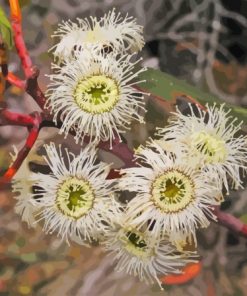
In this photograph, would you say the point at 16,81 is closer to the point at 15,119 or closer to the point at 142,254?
the point at 15,119

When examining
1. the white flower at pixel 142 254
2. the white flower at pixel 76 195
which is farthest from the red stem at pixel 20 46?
the white flower at pixel 142 254

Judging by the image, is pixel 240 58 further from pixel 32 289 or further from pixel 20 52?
pixel 32 289

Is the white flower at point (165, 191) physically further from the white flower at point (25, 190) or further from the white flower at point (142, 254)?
the white flower at point (25, 190)

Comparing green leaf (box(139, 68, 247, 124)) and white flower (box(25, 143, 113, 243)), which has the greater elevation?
green leaf (box(139, 68, 247, 124))

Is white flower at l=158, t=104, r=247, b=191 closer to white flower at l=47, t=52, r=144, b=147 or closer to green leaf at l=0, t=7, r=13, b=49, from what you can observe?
white flower at l=47, t=52, r=144, b=147

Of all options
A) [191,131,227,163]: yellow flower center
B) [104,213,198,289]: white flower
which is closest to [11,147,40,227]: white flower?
[104,213,198,289]: white flower
